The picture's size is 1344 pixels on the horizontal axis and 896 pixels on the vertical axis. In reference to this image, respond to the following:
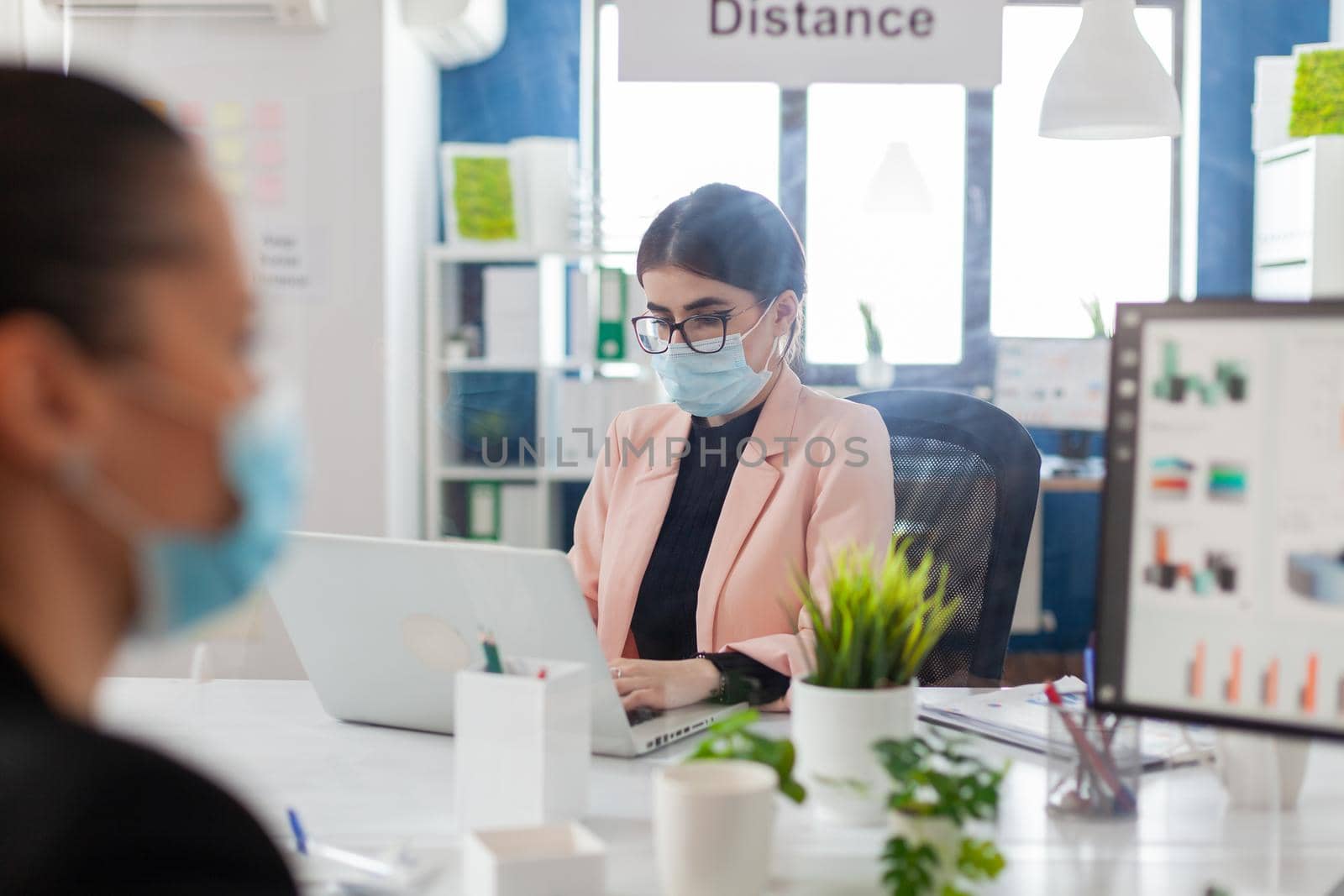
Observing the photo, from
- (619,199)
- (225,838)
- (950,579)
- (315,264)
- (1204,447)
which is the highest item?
(619,199)

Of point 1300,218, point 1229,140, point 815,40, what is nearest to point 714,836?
point 815,40

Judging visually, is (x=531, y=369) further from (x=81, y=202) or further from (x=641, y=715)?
(x=81, y=202)

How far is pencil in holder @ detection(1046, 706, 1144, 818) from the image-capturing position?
0.96 metres

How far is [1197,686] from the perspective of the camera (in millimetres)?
824

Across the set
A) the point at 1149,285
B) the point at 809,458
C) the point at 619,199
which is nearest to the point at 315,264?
the point at 619,199

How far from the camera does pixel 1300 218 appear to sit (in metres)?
3.58

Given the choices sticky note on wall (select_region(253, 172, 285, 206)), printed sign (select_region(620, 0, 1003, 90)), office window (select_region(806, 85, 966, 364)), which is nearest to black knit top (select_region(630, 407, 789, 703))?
printed sign (select_region(620, 0, 1003, 90))

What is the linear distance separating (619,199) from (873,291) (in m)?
1.10

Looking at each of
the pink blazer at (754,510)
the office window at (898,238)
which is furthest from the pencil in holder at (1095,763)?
the office window at (898,238)

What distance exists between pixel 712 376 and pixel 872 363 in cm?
225

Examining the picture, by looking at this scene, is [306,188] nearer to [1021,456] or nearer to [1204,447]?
[1021,456]

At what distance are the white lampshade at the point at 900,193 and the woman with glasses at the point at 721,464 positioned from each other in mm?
2186

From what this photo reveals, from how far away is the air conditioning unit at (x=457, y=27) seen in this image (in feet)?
10.3

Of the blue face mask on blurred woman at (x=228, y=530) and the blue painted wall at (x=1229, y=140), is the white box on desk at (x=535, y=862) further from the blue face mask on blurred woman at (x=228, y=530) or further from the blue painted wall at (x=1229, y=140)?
the blue painted wall at (x=1229, y=140)
